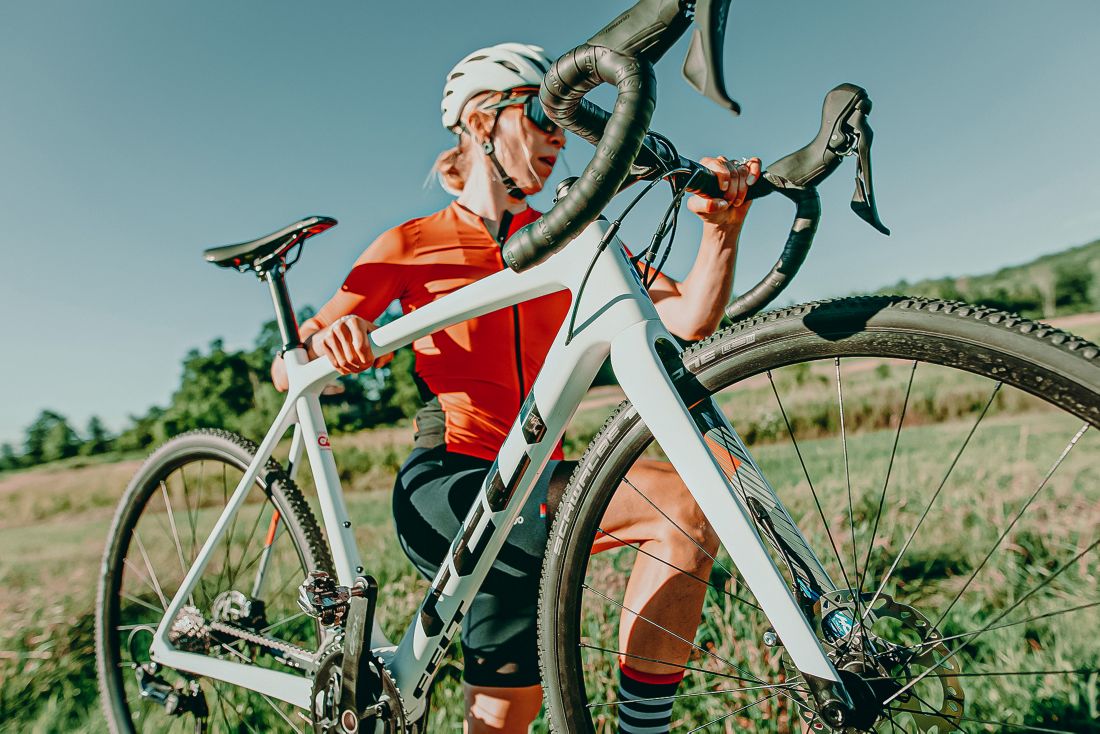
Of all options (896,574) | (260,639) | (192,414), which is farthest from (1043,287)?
(192,414)

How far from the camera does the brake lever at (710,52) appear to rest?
771 mm

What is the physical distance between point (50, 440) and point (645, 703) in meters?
15.3

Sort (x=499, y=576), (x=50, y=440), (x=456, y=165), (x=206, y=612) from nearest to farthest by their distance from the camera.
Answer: (x=499, y=576), (x=456, y=165), (x=206, y=612), (x=50, y=440)

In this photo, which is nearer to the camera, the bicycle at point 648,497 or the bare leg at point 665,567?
the bicycle at point 648,497

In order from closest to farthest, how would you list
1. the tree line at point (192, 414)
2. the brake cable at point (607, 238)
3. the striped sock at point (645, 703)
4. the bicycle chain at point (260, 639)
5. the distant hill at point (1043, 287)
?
the brake cable at point (607, 238)
the striped sock at point (645, 703)
the bicycle chain at point (260, 639)
the distant hill at point (1043, 287)
the tree line at point (192, 414)

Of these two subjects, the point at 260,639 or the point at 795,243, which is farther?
the point at 260,639

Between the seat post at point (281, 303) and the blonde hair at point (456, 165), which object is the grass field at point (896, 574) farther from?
the seat post at point (281, 303)

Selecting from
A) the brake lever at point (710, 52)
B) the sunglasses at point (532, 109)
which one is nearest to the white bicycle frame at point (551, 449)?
the brake lever at point (710, 52)

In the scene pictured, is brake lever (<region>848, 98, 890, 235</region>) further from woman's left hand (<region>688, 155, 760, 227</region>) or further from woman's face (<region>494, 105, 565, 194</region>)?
woman's face (<region>494, 105, 565, 194</region>)

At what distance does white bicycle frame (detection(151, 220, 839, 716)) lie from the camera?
1.06m

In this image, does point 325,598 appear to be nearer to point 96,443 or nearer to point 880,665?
point 880,665

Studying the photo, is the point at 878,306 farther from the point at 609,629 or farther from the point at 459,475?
the point at 609,629

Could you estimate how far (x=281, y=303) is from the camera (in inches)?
75.7

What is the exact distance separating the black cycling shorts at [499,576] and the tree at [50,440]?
13749mm
